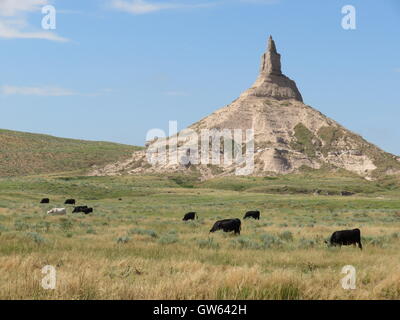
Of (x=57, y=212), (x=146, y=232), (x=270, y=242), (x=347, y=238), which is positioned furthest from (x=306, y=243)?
(x=57, y=212)

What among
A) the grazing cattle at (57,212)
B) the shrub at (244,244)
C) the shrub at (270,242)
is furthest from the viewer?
the grazing cattle at (57,212)

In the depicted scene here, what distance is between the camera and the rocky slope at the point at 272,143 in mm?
136250

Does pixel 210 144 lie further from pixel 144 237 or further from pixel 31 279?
pixel 31 279

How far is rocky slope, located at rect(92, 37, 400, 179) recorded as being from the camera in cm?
13625

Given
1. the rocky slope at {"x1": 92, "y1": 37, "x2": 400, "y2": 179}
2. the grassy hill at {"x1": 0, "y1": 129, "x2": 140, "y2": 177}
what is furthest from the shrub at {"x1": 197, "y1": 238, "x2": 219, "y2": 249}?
the grassy hill at {"x1": 0, "y1": 129, "x2": 140, "y2": 177}

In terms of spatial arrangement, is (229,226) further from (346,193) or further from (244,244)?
(346,193)

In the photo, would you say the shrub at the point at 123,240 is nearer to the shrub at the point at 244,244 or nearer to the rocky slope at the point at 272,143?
the shrub at the point at 244,244

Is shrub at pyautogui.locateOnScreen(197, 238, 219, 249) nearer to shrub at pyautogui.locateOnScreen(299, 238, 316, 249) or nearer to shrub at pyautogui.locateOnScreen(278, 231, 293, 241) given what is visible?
shrub at pyautogui.locateOnScreen(299, 238, 316, 249)

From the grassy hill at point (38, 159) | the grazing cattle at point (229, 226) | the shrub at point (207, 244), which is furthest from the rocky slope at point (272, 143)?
the shrub at point (207, 244)

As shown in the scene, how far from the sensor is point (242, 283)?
8.41 metres

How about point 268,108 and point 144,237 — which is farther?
point 268,108

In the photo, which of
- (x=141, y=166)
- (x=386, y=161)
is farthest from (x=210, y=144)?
(x=386, y=161)
